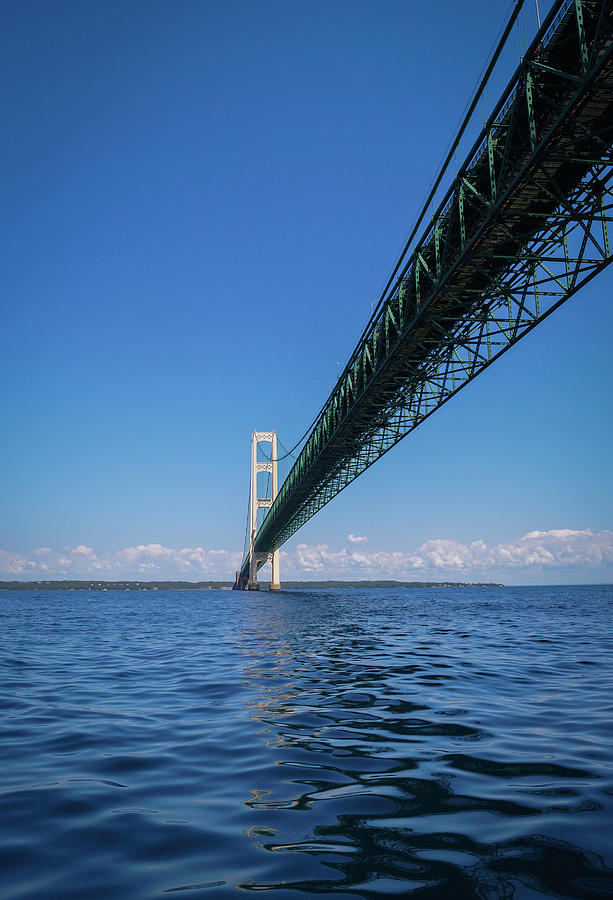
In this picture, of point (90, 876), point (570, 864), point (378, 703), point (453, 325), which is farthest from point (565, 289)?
point (90, 876)

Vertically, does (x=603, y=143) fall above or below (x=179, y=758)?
above

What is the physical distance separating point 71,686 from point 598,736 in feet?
24.2

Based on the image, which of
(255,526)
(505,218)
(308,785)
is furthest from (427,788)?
(255,526)

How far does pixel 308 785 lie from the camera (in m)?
4.09

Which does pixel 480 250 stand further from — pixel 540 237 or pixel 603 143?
pixel 603 143

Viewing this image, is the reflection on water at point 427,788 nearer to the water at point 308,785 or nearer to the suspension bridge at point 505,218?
the water at point 308,785

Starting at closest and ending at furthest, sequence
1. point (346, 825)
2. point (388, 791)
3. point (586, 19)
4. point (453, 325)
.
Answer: point (346, 825) → point (388, 791) → point (586, 19) → point (453, 325)

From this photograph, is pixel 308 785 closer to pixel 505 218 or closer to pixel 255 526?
pixel 505 218

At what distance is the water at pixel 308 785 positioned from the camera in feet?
9.17

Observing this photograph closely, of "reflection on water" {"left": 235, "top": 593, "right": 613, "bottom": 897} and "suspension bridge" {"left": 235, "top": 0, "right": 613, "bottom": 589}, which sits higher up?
"suspension bridge" {"left": 235, "top": 0, "right": 613, "bottom": 589}

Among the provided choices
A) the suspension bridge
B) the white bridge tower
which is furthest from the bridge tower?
the suspension bridge

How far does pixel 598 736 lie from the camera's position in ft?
18.3

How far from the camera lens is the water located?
2.79m

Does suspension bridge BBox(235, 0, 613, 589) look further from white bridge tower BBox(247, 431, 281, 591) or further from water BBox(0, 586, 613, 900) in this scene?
white bridge tower BBox(247, 431, 281, 591)
